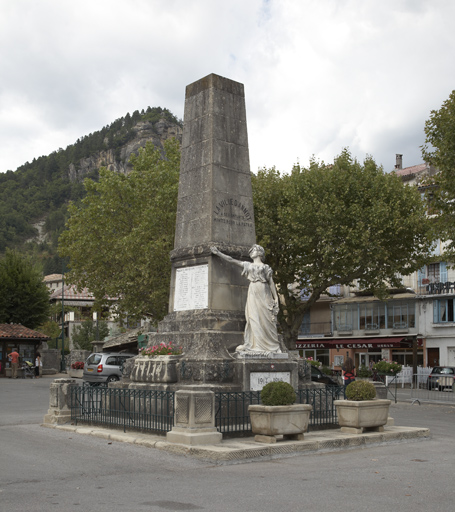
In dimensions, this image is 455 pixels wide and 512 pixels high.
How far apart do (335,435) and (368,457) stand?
1.54m

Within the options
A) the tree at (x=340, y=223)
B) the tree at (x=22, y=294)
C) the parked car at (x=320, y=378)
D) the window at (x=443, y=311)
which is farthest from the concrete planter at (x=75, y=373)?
the window at (x=443, y=311)

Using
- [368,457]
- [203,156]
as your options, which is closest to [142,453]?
[368,457]

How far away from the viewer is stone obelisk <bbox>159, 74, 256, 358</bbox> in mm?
13617

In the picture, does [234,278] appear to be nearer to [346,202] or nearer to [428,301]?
[346,202]

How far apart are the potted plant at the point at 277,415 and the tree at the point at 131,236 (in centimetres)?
1829

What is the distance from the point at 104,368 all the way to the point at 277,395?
18.7 metres

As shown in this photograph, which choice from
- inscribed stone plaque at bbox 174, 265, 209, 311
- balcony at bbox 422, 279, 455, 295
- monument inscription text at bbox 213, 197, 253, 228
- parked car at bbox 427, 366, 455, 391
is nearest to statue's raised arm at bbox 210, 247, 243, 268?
inscribed stone plaque at bbox 174, 265, 209, 311

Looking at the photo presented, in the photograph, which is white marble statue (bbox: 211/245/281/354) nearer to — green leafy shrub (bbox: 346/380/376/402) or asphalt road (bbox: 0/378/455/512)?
green leafy shrub (bbox: 346/380/376/402)

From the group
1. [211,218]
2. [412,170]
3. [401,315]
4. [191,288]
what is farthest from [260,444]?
[412,170]

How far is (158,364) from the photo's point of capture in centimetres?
1305

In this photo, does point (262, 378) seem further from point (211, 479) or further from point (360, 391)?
point (211, 479)

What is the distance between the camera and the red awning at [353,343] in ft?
151

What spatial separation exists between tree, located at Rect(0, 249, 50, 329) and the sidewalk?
3306 cm

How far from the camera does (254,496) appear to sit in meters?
7.36
